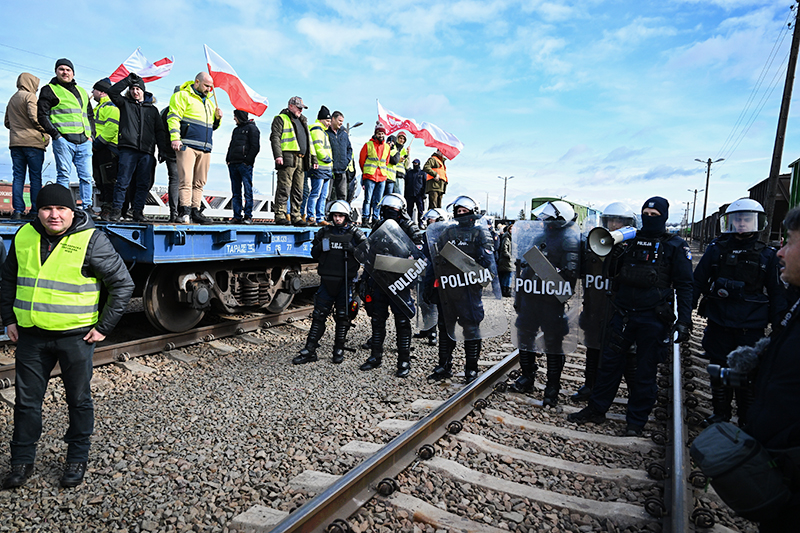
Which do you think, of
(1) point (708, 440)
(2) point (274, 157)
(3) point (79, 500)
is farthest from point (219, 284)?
(1) point (708, 440)

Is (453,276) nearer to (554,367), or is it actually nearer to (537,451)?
(554,367)

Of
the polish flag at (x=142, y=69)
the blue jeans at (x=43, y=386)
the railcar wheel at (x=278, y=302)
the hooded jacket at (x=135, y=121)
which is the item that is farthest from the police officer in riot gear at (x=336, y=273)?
the polish flag at (x=142, y=69)

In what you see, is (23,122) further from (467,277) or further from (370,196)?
(370,196)

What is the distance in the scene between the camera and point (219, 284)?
23.7 ft

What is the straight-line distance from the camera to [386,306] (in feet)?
20.1

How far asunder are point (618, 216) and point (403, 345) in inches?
107

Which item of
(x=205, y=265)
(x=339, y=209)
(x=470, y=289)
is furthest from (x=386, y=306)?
(x=205, y=265)

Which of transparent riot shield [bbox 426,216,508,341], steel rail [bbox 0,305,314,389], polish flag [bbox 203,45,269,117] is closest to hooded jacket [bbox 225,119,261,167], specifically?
polish flag [bbox 203,45,269,117]

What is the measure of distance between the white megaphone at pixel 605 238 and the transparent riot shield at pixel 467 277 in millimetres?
1183

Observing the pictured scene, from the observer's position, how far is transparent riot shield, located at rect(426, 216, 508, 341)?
211 inches

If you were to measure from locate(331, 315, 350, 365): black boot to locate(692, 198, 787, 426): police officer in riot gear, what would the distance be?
3.90m

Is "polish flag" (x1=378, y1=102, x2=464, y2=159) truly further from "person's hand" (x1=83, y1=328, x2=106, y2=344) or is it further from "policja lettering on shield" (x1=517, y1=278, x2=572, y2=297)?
"person's hand" (x1=83, y1=328, x2=106, y2=344)

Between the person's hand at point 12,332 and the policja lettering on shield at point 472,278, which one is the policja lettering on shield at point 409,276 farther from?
the person's hand at point 12,332

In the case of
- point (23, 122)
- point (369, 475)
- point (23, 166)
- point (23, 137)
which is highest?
point (23, 122)
